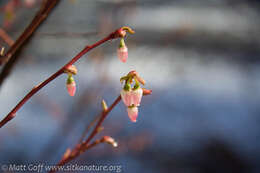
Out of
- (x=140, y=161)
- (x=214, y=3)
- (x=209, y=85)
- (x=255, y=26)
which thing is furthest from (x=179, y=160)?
(x=214, y=3)

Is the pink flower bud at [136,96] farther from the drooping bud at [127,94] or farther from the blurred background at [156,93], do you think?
the blurred background at [156,93]

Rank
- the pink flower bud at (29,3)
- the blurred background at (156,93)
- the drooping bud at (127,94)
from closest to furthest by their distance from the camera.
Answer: the drooping bud at (127,94)
the pink flower bud at (29,3)
the blurred background at (156,93)

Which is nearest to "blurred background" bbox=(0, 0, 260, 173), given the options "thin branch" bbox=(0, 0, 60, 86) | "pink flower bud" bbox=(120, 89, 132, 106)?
"thin branch" bbox=(0, 0, 60, 86)

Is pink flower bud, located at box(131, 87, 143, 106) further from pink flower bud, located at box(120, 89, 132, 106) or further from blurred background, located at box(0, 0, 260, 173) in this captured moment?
blurred background, located at box(0, 0, 260, 173)

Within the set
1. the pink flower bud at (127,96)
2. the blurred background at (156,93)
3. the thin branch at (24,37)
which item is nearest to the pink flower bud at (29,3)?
the blurred background at (156,93)

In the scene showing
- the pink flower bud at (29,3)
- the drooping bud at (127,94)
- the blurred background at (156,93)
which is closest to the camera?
the drooping bud at (127,94)

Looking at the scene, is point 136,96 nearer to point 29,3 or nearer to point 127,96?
point 127,96
